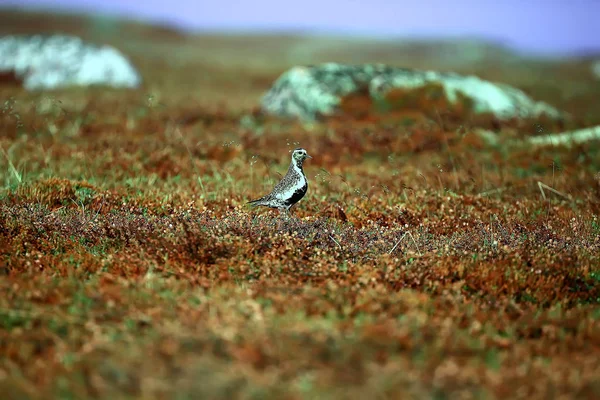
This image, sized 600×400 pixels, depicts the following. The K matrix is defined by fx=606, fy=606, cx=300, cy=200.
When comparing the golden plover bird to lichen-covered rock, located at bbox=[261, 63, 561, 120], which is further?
lichen-covered rock, located at bbox=[261, 63, 561, 120]

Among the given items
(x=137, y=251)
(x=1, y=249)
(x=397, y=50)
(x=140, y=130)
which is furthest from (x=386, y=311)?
(x=397, y=50)

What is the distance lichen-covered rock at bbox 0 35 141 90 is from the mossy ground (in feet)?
52.2

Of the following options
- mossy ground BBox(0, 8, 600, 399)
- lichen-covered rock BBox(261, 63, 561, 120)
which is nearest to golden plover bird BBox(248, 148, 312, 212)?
mossy ground BBox(0, 8, 600, 399)

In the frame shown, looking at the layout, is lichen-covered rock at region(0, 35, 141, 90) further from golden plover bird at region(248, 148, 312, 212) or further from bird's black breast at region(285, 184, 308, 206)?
bird's black breast at region(285, 184, 308, 206)

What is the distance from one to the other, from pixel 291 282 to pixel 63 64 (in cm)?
2490

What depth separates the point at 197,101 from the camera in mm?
21250

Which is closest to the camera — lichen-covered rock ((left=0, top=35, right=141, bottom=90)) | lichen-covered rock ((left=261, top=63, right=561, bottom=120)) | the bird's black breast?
the bird's black breast

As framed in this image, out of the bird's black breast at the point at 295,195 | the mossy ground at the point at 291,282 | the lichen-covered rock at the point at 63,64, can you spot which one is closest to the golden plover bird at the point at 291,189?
the bird's black breast at the point at 295,195

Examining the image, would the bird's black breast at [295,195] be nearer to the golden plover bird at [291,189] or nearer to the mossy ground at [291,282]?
the golden plover bird at [291,189]

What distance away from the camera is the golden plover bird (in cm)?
694

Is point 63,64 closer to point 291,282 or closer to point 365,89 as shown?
point 365,89

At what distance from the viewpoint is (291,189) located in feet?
22.8

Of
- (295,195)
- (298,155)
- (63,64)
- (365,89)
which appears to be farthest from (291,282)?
(63,64)

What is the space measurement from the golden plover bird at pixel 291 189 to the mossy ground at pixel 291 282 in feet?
0.70
